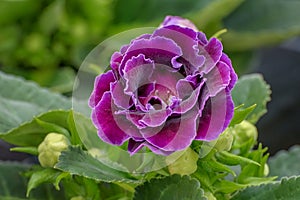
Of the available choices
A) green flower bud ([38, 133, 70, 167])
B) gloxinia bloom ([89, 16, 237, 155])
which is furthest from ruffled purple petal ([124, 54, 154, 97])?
green flower bud ([38, 133, 70, 167])

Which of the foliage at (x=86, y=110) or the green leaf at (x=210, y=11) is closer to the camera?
the foliage at (x=86, y=110)

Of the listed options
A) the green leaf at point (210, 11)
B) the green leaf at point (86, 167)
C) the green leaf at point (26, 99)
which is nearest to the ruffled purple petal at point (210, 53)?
the green leaf at point (86, 167)

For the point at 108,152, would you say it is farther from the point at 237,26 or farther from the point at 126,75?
the point at 237,26

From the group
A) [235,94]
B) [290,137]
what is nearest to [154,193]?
[235,94]

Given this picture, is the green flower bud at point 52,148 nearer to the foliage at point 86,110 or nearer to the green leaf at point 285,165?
the foliage at point 86,110

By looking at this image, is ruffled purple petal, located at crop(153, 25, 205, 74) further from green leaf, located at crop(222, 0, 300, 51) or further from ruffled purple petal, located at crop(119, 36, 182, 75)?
green leaf, located at crop(222, 0, 300, 51)

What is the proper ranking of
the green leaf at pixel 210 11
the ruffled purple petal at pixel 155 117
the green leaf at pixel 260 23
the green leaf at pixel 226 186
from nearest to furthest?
the ruffled purple petal at pixel 155 117 < the green leaf at pixel 226 186 < the green leaf at pixel 210 11 < the green leaf at pixel 260 23

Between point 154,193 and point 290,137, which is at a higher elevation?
point 154,193
